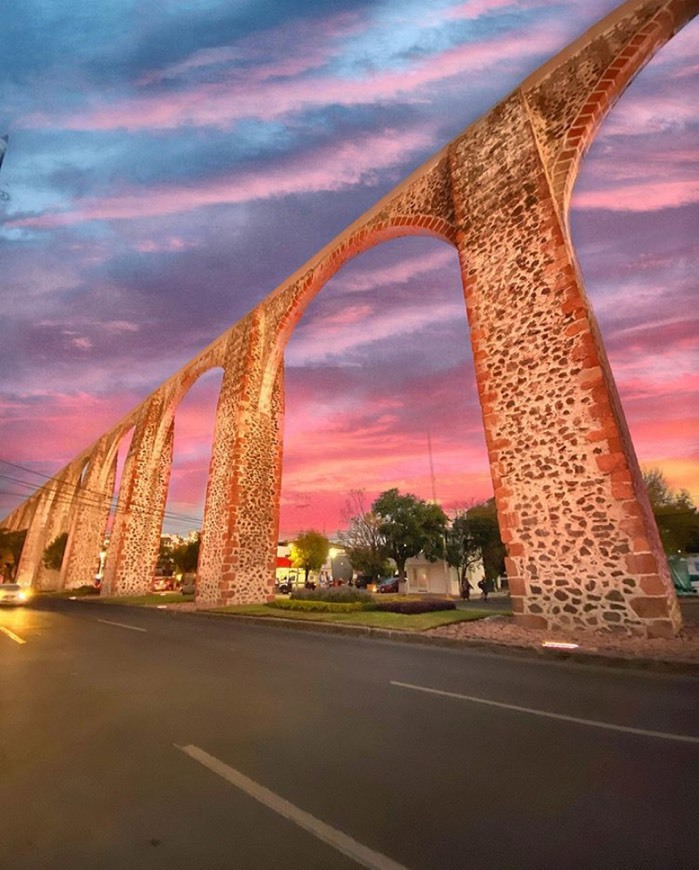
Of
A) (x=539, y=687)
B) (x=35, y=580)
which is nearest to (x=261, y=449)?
(x=539, y=687)

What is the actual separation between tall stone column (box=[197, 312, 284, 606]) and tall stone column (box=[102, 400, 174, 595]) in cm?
822

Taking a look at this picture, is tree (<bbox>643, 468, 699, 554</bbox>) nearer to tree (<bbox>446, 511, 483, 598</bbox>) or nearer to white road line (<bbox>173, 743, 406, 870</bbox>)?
tree (<bbox>446, 511, 483, 598</bbox>)

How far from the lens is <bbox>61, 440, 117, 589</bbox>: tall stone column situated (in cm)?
3212

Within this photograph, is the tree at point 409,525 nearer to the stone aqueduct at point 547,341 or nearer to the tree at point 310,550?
the tree at point 310,550

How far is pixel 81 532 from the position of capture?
3294 centimetres

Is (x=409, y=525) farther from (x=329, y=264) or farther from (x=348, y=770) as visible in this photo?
(x=348, y=770)

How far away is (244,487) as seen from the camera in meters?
15.7

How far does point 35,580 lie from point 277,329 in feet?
140

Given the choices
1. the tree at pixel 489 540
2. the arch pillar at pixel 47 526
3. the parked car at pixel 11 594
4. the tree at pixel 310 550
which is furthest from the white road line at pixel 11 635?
the arch pillar at pixel 47 526

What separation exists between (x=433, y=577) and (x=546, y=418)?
108ft

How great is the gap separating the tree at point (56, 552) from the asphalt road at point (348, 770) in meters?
41.2

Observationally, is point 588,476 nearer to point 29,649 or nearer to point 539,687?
point 539,687

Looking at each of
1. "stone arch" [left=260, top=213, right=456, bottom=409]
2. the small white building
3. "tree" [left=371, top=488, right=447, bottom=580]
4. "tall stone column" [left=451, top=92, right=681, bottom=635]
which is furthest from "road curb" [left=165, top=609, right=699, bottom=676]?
the small white building

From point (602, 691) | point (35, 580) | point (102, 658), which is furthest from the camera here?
point (35, 580)
